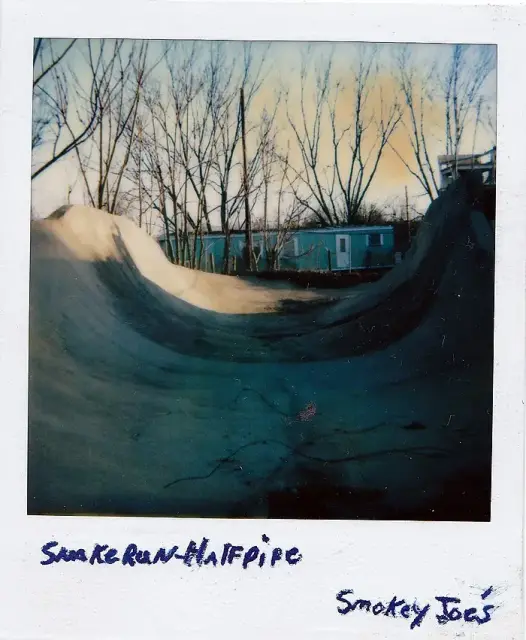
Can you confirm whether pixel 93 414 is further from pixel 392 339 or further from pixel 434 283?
pixel 434 283

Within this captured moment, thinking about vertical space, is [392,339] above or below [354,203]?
below

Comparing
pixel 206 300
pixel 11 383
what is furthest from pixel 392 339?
pixel 11 383

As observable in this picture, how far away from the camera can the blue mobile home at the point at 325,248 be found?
2.21 m

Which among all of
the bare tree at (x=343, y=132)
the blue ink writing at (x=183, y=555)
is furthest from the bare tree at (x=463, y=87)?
the blue ink writing at (x=183, y=555)

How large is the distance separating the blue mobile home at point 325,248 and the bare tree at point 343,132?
0.07 meters

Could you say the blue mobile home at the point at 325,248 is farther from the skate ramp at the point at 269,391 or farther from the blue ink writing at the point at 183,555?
the blue ink writing at the point at 183,555

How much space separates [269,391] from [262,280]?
0.42 meters

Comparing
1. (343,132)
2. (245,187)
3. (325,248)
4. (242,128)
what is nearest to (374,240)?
(325,248)

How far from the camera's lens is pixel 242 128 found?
2.21m

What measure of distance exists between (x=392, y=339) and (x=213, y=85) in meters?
1.17

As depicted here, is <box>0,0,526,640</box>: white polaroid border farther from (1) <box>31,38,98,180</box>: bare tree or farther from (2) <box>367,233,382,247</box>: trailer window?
(2) <box>367,233,382,247</box>: trailer window

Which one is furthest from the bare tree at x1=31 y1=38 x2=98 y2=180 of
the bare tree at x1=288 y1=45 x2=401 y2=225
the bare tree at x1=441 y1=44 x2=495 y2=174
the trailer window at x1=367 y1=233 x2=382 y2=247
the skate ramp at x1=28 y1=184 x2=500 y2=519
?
the bare tree at x1=441 y1=44 x2=495 y2=174

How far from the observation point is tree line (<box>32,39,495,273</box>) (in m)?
2.19

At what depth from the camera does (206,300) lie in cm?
222
